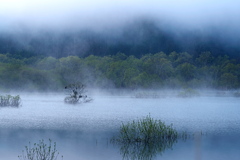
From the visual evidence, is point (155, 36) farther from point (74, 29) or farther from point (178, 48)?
point (74, 29)

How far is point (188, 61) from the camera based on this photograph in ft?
325

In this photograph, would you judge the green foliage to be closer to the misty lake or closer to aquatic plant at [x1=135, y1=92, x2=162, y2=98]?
aquatic plant at [x1=135, y1=92, x2=162, y2=98]

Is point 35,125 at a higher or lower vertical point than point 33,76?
lower

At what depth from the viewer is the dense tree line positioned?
7486 centimetres

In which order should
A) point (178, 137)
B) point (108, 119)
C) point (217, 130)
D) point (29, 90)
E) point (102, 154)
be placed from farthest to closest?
point (29, 90)
point (108, 119)
point (217, 130)
point (178, 137)
point (102, 154)

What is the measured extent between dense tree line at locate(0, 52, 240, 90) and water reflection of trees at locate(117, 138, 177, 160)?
57.3 metres

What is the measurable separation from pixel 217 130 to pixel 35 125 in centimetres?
948

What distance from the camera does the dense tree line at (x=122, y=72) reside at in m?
74.9

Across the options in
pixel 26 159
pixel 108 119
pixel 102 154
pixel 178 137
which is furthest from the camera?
pixel 108 119

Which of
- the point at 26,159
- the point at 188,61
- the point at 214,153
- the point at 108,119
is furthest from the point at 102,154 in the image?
the point at 188,61

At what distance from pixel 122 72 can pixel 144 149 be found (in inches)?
2813

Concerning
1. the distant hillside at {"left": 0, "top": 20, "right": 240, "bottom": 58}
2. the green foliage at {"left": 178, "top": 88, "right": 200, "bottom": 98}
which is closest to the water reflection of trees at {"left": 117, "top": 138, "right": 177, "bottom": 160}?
the green foliage at {"left": 178, "top": 88, "right": 200, "bottom": 98}

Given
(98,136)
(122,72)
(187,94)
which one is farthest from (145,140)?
(122,72)

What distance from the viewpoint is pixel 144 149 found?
14.7 metres
